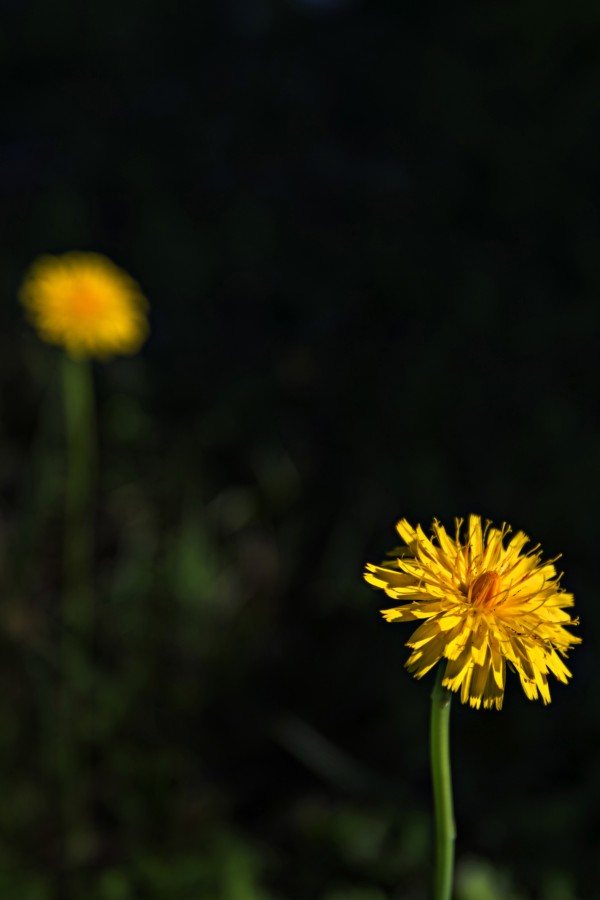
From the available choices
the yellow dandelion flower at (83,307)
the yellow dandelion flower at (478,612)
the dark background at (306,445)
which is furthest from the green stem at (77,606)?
the yellow dandelion flower at (478,612)

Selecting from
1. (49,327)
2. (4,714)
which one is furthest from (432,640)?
(4,714)

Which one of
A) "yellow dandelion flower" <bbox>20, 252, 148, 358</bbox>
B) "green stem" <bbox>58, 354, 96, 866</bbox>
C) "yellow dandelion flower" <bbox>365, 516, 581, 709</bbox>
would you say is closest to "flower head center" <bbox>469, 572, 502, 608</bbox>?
"yellow dandelion flower" <bbox>365, 516, 581, 709</bbox>

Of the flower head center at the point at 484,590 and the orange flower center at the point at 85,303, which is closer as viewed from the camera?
the flower head center at the point at 484,590

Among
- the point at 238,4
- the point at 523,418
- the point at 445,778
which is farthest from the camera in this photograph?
the point at 238,4

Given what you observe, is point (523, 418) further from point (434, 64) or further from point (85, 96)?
point (85, 96)

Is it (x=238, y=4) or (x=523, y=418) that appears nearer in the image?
(x=523, y=418)

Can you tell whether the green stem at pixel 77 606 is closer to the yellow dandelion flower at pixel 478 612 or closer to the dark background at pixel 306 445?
the dark background at pixel 306 445

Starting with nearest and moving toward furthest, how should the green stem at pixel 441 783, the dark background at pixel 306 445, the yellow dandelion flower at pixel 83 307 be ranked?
1. the green stem at pixel 441 783
2. the yellow dandelion flower at pixel 83 307
3. the dark background at pixel 306 445
